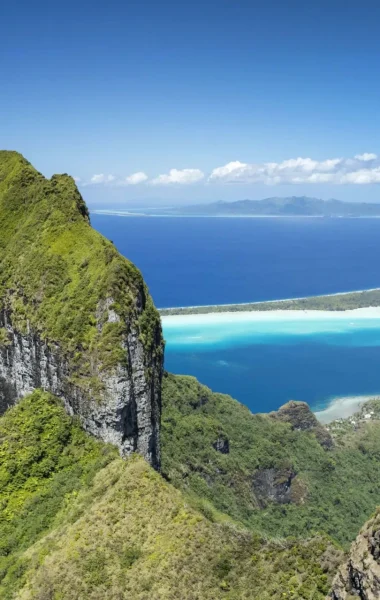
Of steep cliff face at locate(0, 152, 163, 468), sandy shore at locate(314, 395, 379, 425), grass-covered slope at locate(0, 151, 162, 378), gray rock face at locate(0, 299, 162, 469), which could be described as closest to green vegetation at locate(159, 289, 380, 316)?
sandy shore at locate(314, 395, 379, 425)

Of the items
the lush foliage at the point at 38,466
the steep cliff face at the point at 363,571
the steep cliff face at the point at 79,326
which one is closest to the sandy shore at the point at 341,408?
the steep cliff face at the point at 79,326

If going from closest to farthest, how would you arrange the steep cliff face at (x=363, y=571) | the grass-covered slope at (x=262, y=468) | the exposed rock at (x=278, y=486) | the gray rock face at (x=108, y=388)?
the steep cliff face at (x=363, y=571) → the gray rock face at (x=108, y=388) → the grass-covered slope at (x=262, y=468) → the exposed rock at (x=278, y=486)

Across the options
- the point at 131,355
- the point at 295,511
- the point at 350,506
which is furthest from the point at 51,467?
the point at 350,506

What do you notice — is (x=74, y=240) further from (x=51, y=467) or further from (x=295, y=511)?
(x=295, y=511)

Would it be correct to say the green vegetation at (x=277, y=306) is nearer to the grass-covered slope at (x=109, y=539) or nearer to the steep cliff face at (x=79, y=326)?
the steep cliff face at (x=79, y=326)

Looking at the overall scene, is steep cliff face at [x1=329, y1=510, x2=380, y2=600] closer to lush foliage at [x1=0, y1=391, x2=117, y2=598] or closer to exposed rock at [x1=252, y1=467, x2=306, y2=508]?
lush foliage at [x1=0, y1=391, x2=117, y2=598]

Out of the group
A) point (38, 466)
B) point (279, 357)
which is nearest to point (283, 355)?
point (279, 357)

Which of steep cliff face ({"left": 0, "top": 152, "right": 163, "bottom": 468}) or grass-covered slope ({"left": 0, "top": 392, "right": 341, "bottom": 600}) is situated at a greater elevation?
steep cliff face ({"left": 0, "top": 152, "right": 163, "bottom": 468})

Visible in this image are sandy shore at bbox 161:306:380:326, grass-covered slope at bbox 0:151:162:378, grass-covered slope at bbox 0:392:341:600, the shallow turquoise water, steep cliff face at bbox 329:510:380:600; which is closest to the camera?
steep cliff face at bbox 329:510:380:600
